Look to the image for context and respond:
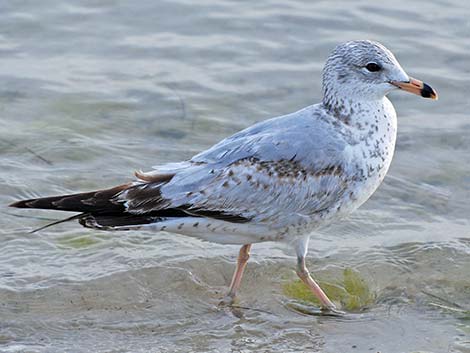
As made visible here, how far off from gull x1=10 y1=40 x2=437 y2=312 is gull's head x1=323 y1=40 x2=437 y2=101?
0.9 inches

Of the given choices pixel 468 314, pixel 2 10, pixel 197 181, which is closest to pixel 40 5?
pixel 2 10

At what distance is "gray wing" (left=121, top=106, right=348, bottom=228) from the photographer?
6.95 meters

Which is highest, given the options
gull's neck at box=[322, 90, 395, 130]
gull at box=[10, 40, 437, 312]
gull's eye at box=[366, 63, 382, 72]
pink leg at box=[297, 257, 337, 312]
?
gull's eye at box=[366, 63, 382, 72]

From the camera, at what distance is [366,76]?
284 inches

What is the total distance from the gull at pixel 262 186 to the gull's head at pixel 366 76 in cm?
2

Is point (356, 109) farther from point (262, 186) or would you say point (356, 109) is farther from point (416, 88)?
point (262, 186)

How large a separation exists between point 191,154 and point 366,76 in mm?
2809

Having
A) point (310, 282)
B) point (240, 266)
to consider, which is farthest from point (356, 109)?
point (240, 266)

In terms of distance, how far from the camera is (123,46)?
38.8ft

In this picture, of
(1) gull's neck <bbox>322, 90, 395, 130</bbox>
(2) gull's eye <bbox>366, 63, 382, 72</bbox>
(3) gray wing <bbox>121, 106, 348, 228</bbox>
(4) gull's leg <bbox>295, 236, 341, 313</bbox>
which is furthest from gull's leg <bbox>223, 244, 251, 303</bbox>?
(2) gull's eye <bbox>366, 63, 382, 72</bbox>

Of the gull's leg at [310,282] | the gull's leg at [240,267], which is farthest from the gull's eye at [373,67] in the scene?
the gull's leg at [240,267]

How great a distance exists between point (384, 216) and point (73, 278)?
2.56 metres

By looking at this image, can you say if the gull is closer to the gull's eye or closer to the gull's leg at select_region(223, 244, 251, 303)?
the gull's eye

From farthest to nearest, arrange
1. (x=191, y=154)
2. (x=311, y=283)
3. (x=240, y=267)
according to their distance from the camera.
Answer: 1. (x=191, y=154)
2. (x=240, y=267)
3. (x=311, y=283)
